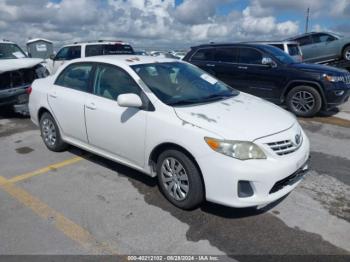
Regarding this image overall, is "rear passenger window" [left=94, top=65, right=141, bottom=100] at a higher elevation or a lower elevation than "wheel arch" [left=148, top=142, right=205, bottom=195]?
higher

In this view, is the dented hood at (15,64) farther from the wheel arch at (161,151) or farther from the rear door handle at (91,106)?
the wheel arch at (161,151)

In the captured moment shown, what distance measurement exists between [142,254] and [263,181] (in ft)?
4.22

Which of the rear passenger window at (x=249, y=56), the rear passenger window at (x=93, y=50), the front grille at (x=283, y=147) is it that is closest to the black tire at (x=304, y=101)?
the rear passenger window at (x=249, y=56)

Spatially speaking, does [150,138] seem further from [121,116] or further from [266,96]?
[266,96]

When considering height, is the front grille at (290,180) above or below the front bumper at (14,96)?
above

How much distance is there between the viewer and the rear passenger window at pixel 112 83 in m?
3.94

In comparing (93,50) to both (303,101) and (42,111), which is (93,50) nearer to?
(42,111)

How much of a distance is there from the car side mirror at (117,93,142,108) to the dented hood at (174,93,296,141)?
17.7 inches

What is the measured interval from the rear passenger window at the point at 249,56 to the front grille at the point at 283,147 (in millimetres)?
5084

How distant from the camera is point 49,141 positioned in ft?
17.5

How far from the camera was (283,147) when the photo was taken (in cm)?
324

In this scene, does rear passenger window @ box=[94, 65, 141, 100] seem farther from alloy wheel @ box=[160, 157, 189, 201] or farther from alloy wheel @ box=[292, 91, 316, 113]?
alloy wheel @ box=[292, 91, 316, 113]

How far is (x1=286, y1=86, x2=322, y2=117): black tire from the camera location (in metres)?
7.22

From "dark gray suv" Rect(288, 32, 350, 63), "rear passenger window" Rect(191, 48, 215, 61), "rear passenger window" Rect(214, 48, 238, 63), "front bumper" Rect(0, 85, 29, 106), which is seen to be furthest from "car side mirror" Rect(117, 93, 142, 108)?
"dark gray suv" Rect(288, 32, 350, 63)
